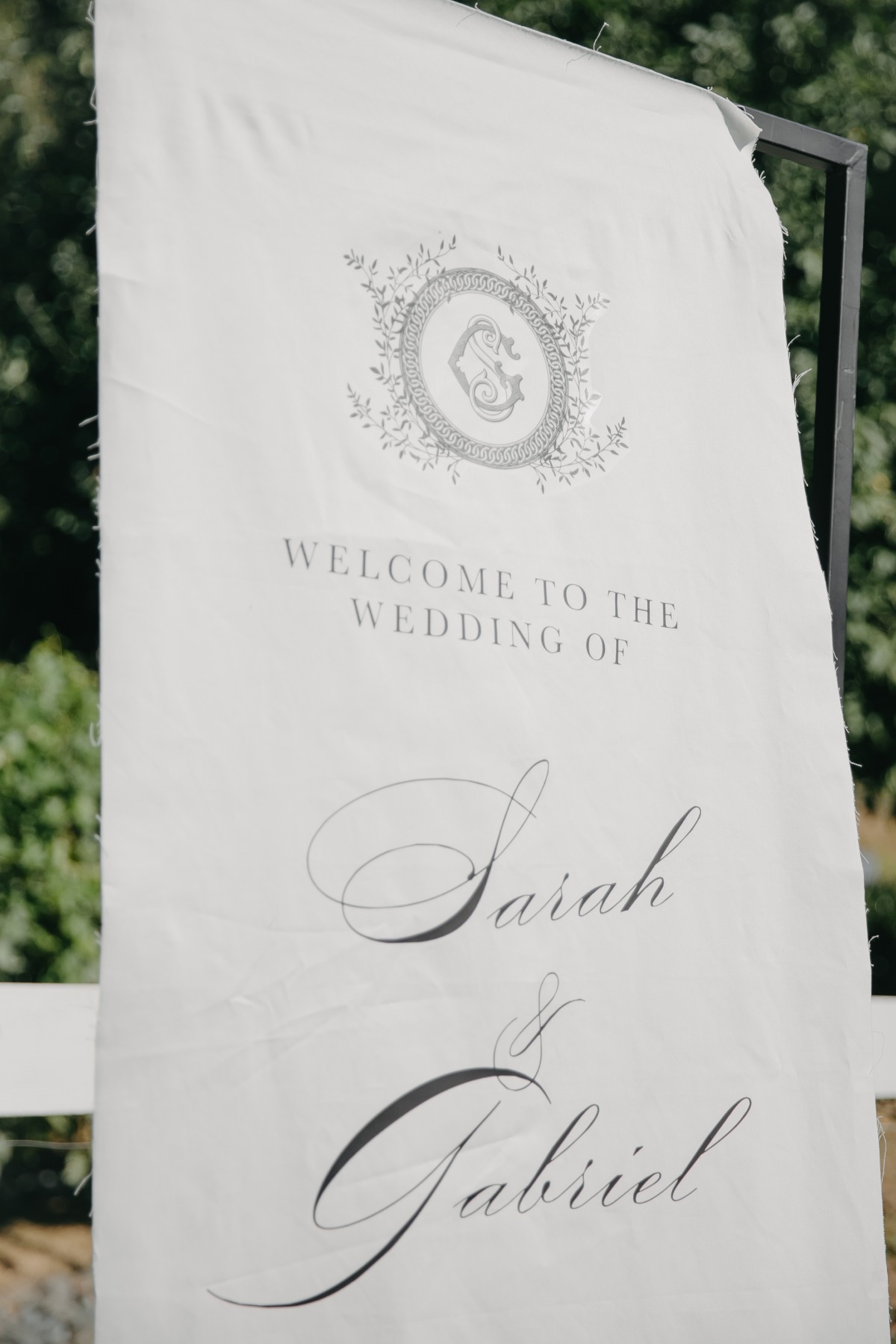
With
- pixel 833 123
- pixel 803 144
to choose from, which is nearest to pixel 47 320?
pixel 833 123

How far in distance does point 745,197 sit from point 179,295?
0.74 metres

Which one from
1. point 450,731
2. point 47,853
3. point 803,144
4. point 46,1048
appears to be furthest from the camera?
point 47,853

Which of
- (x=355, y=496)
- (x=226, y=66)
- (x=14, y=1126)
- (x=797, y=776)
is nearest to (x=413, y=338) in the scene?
(x=355, y=496)

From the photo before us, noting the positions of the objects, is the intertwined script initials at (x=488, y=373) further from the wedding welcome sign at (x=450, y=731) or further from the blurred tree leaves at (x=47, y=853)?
the blurred tree leaves at (x=47, y=853)

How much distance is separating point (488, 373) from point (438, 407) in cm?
7

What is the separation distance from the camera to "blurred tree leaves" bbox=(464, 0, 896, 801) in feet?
10.0

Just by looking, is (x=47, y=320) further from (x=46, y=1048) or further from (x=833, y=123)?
(x=46, y=1048)

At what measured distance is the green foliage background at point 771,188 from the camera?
10.1 ft

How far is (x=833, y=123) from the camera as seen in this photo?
3117 mm

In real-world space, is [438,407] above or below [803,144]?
below

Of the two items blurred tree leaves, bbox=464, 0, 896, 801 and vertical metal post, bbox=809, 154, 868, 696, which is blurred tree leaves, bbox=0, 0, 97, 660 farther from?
vertical metal post, bbox=809, 154, 868, 696

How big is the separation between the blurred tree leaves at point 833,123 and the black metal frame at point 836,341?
1.48 m

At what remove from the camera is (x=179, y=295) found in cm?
101

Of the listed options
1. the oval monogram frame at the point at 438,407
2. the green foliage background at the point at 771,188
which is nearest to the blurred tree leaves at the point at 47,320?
the green foliage background at the point at 771,188
